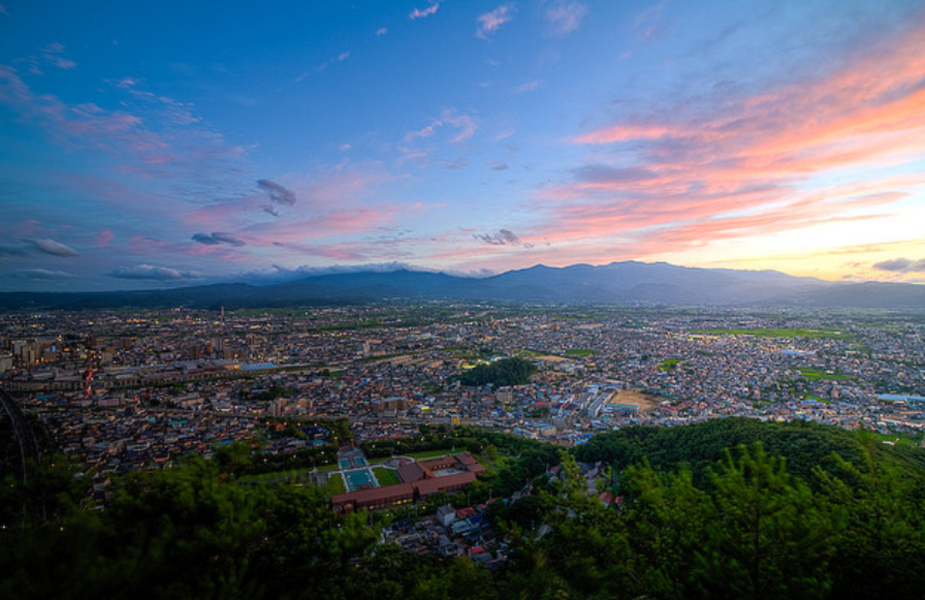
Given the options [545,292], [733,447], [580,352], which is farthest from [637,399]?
[545,292]

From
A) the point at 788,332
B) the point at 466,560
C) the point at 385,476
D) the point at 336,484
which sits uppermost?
the point at 466,560

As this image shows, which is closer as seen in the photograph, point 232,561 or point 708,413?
point 232,561

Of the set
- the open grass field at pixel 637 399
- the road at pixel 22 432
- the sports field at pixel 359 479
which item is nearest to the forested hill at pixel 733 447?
the open grass field at pixel 637 399

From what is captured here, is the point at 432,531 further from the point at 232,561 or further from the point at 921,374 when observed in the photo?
the point at 921,374

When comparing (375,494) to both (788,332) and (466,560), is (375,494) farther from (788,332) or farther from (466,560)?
(788,332)

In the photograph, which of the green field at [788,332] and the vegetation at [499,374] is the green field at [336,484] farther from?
the green field at [788,332]

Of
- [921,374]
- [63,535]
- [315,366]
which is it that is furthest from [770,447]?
[315,366]

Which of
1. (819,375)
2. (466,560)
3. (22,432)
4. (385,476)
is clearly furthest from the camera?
(819,375)
